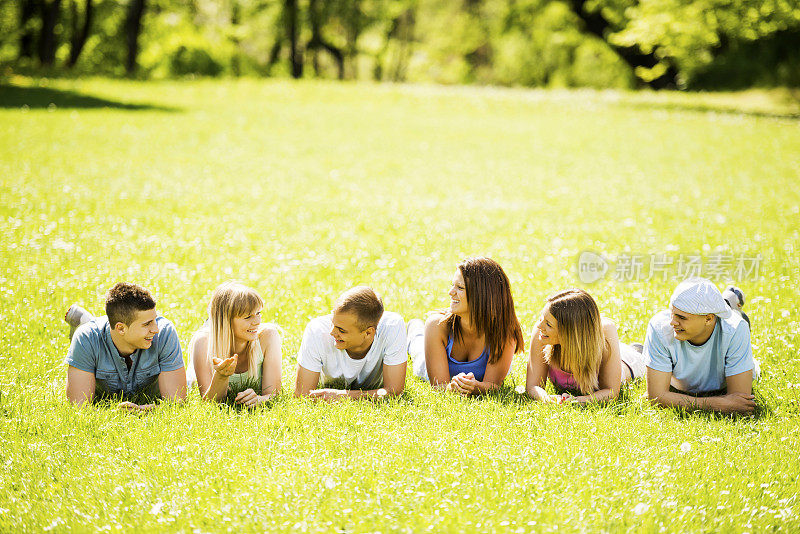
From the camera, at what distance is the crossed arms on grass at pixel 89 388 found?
600 centimetres

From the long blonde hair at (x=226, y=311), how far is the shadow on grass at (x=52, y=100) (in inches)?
913

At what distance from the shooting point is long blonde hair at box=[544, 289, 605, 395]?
618 cm

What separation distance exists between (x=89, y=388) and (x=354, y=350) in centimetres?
226

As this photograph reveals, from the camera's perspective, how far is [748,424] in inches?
235

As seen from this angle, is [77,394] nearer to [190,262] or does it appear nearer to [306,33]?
[190,262]

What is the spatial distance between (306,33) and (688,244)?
5697cm

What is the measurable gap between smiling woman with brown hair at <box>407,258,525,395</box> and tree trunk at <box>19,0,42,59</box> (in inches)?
1818

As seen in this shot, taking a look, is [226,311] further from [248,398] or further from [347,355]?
[347,355]

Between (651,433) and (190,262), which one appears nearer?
(651,433)

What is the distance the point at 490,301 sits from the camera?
6.44 meters

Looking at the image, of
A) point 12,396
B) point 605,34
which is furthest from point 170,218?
point 605,34

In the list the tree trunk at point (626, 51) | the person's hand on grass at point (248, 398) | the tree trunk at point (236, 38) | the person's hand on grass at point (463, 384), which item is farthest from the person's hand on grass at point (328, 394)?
the tree trunk at point (236, 38)

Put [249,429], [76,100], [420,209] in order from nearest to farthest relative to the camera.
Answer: [249,429]
[420,209]
[76,100]

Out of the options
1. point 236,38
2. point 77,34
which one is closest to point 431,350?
point 77,34
